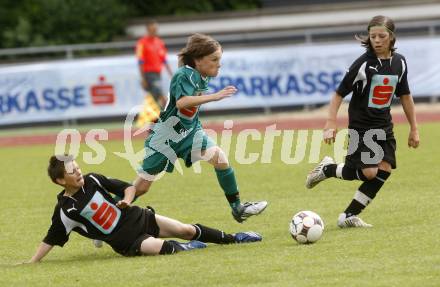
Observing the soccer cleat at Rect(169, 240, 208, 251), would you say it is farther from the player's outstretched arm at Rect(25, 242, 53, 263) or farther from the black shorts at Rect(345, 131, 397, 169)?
the black shorts at Rect(345, 131, 397, 169)

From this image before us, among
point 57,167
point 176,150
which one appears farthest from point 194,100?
point 57,167

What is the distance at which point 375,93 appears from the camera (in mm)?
8102

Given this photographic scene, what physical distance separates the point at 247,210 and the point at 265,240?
557mm

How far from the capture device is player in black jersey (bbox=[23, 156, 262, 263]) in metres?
7.19

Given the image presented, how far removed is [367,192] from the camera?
8.12 metres

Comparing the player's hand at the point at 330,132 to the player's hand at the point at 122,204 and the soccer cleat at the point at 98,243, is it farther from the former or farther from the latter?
the soccer cleat at the point at 98,243

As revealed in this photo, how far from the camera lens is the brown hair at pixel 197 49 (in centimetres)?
795

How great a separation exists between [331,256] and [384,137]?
5.57ft

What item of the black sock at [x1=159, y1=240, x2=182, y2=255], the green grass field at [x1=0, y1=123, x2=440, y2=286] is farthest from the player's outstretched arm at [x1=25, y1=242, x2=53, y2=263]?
the black sock at [x1=159, y1=240, x2=182, y2=255]

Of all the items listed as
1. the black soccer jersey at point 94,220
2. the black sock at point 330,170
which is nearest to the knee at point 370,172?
the black sock at point 330,170

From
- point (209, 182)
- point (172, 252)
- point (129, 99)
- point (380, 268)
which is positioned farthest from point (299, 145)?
point (380, 268)

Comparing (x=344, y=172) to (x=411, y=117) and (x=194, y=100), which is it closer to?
(x=411, y=117)

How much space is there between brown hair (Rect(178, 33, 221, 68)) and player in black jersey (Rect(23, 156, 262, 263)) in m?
1.21

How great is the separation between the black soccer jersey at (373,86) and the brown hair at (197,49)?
1102 millimetres
